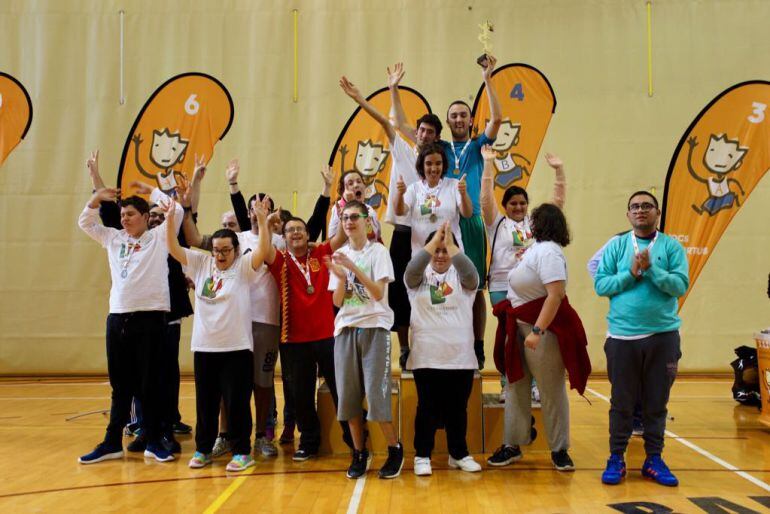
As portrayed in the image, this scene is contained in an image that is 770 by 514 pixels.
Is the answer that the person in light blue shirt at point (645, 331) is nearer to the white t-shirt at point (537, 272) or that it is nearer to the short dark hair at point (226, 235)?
the white t-shirt at point (537, 272)

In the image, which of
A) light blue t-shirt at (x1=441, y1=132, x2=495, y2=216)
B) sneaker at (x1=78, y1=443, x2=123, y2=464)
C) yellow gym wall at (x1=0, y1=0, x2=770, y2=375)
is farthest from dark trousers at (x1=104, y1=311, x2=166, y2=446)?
yellow gym wall at (x1=0, y1=0, x2=770, y2=375)

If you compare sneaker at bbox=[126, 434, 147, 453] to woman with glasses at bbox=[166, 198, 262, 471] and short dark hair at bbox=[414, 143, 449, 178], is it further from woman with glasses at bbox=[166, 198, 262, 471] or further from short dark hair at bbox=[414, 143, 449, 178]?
short dark hair at bbox=[414, 143, 449, 178]

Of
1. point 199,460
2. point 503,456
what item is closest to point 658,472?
point 503,456

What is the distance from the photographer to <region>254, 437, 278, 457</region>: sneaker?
4801 millimetres

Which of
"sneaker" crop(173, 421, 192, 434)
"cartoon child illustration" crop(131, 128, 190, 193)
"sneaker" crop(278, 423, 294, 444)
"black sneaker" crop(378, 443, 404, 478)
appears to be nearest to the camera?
"black sneaker" crop(378, 443, 404, 478)

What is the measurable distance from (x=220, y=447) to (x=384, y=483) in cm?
136

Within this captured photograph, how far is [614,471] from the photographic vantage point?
13.3 ft

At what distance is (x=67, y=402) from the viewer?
7.24 metres

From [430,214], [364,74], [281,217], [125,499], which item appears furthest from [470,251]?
[364,74]

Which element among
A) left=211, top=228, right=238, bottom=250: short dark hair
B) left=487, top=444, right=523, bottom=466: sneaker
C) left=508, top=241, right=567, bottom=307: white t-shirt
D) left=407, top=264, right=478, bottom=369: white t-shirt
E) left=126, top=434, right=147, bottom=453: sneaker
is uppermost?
left=211, top=228, right=238, bottom=250: short dark hair

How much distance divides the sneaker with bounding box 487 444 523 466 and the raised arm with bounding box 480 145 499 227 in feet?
5.23

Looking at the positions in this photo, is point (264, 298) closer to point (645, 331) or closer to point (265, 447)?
point (265, 447)

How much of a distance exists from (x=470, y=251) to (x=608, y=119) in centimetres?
485

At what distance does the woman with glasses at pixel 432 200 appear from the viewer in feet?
15.4
